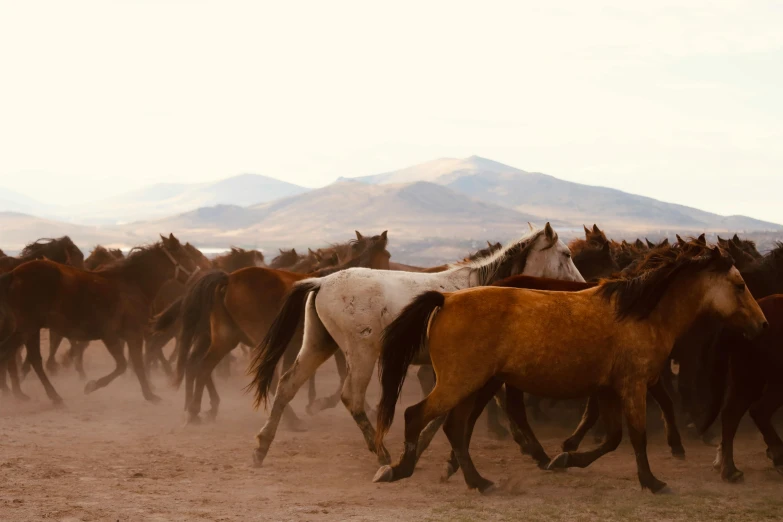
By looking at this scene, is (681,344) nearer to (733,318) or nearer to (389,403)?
(733,318)

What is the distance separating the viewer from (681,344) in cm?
908

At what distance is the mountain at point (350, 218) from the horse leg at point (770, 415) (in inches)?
5164

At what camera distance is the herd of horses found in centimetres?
653

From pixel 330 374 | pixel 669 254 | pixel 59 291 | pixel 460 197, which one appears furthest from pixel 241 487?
pixel 460 197

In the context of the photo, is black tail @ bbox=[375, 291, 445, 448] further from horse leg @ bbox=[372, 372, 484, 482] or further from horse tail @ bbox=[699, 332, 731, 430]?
horse tail @ bbox=[699, 332, 731, 430]

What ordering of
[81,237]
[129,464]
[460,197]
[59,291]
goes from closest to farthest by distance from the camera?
[129,464] < [59,291] < [81,237] < [460,197]

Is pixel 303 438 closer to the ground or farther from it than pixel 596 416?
closer to the ground

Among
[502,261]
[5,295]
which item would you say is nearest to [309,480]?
[502,261]

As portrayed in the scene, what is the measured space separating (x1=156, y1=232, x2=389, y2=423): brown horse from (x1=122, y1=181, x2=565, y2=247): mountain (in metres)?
127

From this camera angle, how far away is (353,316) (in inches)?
306

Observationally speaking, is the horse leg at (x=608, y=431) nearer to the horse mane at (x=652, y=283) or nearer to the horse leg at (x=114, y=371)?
the horse mane at (x=652, y=283)

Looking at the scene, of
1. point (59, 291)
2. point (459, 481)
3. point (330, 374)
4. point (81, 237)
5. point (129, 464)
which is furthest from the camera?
point (81, 237)

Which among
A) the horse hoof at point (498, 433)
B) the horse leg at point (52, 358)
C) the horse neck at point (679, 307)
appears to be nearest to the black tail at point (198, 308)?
the horse hoof at point (498, 433)

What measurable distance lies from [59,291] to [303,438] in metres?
4.69
